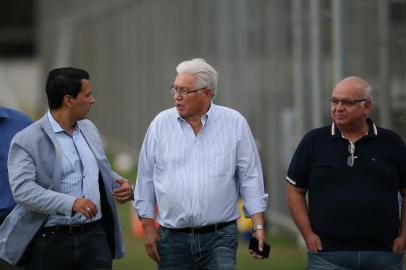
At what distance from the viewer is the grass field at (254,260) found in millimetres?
12750

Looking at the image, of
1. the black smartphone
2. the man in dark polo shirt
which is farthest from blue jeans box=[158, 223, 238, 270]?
the man in dark polo shirt

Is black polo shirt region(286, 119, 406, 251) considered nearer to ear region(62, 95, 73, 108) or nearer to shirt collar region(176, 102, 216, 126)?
shirt collar region(176, 102, 216, 126)

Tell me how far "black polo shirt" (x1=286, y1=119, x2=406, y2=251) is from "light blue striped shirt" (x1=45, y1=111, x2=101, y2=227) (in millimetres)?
1229

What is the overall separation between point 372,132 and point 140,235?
29.3ft

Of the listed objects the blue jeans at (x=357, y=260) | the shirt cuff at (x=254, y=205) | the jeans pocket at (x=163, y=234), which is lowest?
the blue jeans at (x=357, y=260)

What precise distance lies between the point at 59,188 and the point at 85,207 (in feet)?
1.15

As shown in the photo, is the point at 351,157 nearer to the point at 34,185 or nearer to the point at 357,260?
the point at 357,260

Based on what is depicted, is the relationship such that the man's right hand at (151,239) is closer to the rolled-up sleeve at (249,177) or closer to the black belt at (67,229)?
the black belt at (67,229)

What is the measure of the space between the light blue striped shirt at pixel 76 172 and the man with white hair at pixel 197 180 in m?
0.30

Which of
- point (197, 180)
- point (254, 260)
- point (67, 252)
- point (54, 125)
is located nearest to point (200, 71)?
point (197, 180)

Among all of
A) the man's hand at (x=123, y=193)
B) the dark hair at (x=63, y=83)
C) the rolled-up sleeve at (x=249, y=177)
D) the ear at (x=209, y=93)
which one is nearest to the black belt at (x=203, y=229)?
the rolled-up sleeve at (x=249, y=177)

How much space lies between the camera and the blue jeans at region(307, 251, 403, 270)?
7094mm

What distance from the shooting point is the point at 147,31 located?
2872cm

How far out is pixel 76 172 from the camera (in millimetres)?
7250
